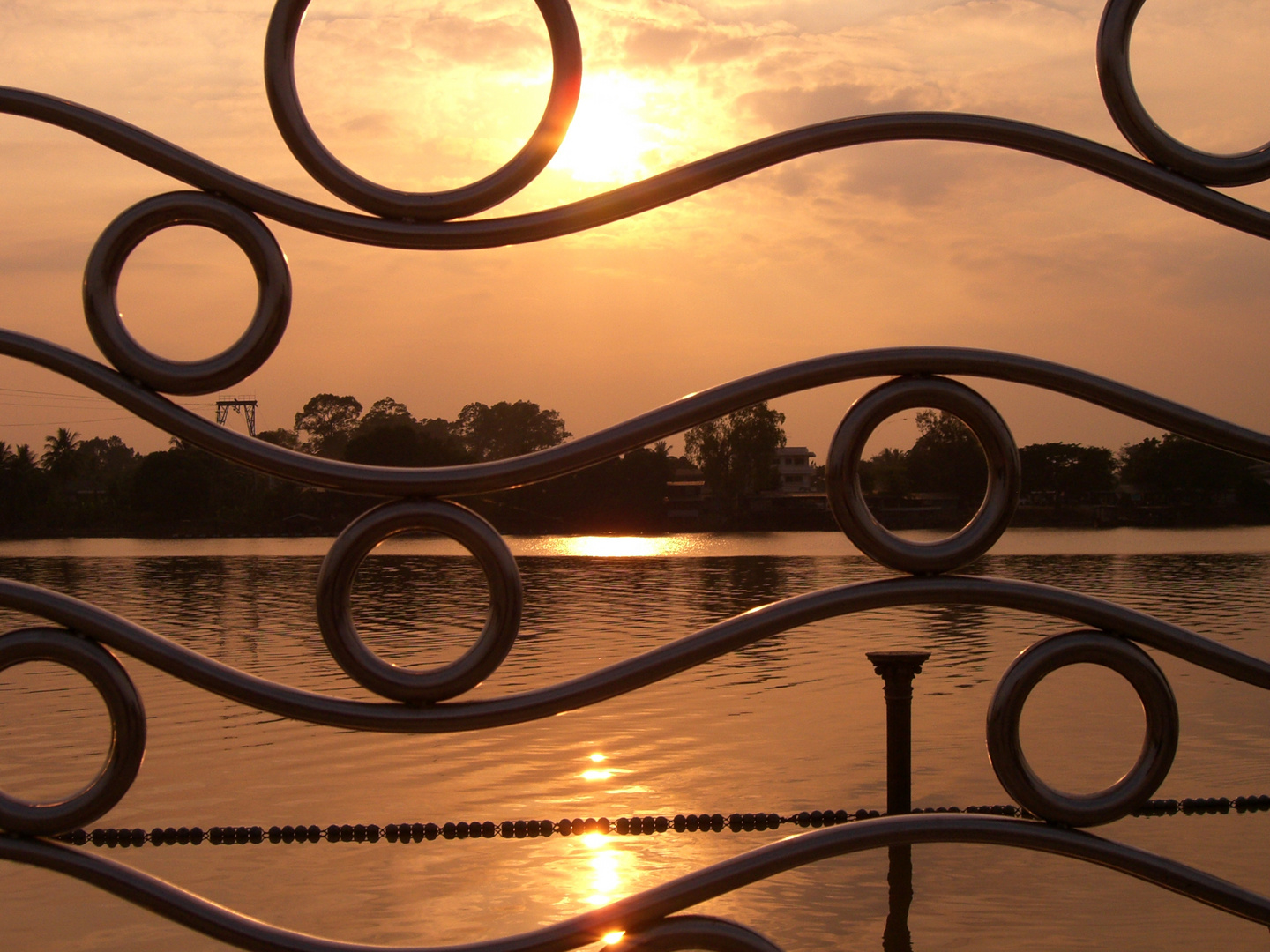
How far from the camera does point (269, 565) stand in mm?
28203

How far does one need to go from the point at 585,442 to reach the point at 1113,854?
47cm

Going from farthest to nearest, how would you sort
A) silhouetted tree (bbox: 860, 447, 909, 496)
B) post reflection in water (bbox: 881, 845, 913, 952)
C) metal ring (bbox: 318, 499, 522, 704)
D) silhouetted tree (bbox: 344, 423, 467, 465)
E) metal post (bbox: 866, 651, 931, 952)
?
post reflection in water (bbox: 881, 845, 913, 952)
metal post (bbox: 866, 651, 931, 952)
silhouetted tree (bbox: 344, 423, 467, 465)
silhouetted tree (bbox: 860, 447, 909, 496)
metal ring (bbox: 318, 499, 522, 704)

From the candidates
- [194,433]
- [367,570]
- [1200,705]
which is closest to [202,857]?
[194,433]

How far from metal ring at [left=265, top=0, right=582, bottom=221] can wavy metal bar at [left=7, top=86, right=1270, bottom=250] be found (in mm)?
12

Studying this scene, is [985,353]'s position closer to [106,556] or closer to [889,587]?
[889,587]

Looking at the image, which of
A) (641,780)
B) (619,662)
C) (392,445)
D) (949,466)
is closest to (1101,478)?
(949,466)

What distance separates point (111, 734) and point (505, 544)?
30cm

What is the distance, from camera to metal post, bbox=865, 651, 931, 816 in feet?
10.3

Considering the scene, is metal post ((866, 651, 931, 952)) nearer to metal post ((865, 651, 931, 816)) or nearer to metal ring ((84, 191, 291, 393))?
metal post ((865, 651, 931, 816))

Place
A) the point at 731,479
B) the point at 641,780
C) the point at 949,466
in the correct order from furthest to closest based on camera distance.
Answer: the point at 731,479 → the point at 641,780 → the point at 949,466

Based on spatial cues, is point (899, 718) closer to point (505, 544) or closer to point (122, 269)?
point (505, 544)

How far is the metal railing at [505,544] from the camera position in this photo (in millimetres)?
734

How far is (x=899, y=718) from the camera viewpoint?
320 centimetres

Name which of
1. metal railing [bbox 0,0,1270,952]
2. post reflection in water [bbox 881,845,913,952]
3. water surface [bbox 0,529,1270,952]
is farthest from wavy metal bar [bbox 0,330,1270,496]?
post reflection in water [bbox 881,845,913,952]
